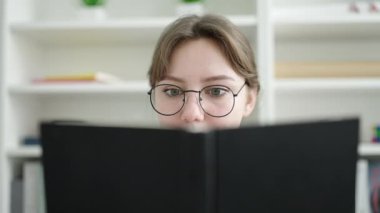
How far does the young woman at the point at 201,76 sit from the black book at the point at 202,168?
0.29 m

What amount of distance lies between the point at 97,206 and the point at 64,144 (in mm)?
→ 80

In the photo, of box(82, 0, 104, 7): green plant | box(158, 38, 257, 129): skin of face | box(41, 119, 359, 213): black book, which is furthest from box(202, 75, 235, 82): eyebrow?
box(82, 0, 104, 7): green plant

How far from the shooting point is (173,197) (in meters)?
0.43

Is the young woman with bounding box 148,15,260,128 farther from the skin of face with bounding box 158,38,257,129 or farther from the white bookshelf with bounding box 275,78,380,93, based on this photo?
the white bookshelf with bounding box 275,78,380,93

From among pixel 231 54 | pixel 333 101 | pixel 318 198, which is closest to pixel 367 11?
pixel 333 101

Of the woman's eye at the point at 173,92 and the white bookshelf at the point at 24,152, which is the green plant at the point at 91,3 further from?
the woman's eye at the point at 173,92

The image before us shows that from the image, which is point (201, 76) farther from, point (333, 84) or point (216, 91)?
point (333, 84)

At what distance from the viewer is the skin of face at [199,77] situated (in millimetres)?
771

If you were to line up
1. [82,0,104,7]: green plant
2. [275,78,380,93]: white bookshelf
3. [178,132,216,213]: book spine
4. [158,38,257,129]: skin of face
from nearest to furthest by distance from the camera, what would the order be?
[178,132,216,213]: book spine, [158,38,257,129]: skin of face, [275,78,380,93]: white bookshelf, [82,0,104,7]: green plant

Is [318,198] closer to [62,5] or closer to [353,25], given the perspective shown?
[353,25]

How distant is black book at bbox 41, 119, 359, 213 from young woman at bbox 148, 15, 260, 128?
0.29 metres

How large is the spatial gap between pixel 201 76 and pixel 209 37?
0.10 m

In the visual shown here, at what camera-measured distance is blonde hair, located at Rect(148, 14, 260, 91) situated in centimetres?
83

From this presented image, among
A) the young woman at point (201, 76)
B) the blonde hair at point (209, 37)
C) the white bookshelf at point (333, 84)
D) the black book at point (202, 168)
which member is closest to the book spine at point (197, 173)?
the black book at point (202, 168)
